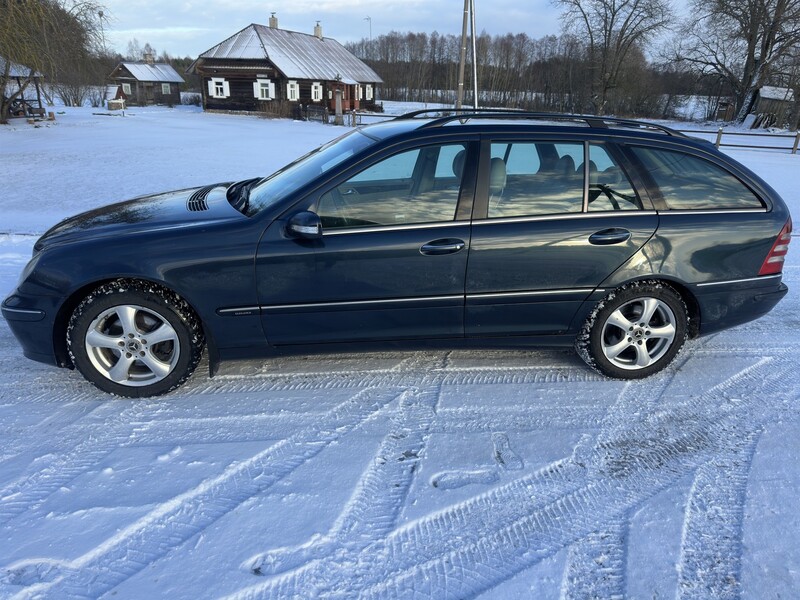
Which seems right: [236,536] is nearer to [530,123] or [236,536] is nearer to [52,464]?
[52,464]

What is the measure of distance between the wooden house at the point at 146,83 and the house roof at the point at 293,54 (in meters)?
22.4

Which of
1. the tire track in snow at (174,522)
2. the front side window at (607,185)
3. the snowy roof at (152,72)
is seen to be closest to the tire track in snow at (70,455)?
the tire track in snow at (174,522)

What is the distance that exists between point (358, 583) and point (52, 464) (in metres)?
1.71

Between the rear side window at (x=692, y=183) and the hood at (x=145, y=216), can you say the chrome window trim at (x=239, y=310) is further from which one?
the rear side window at (x=692, y=183)

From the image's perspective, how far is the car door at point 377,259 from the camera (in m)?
3.20

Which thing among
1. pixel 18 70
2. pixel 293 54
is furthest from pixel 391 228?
pixel 293 54

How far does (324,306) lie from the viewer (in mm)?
3281

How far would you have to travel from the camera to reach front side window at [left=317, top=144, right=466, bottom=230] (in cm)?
325

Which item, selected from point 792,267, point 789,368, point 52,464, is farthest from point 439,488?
point 792,267

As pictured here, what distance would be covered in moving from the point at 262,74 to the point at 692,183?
40579mm

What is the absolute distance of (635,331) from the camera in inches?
141

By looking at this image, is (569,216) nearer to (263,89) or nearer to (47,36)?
(47,36)

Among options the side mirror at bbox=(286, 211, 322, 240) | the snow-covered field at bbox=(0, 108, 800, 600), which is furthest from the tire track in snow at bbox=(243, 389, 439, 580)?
the side mirror at bbox=(286, 211, 322, 240)

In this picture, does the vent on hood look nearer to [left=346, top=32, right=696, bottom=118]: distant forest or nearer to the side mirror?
the side mirror
